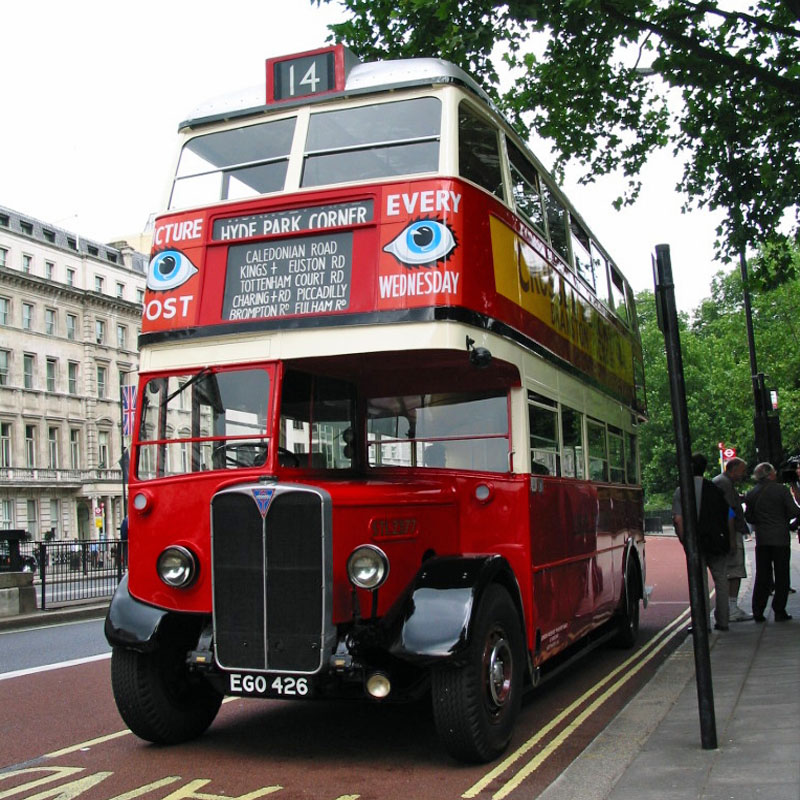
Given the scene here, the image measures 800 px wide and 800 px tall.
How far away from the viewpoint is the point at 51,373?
60750mm

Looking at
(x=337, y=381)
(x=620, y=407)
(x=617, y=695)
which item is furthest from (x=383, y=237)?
(x=620, y=407)

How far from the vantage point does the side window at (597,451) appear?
10.1 m

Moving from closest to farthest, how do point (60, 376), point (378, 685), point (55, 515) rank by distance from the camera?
1. point (378, 685)
2. point (55, 515)
3. point (60, 376)

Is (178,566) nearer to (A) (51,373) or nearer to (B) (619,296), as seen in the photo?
(B) (619,296)

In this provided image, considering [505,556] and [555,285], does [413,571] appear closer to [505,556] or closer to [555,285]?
[505,556]

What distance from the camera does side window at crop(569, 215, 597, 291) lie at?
1058cm

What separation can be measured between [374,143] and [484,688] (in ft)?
12.0

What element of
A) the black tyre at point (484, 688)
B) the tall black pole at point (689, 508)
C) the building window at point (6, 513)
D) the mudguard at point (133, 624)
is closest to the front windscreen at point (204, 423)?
the mudguard at point (133, 624)

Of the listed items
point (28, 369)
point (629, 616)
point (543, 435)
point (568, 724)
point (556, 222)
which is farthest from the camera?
point (28, 369)

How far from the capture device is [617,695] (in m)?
8.50

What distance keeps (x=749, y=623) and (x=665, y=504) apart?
60863mm

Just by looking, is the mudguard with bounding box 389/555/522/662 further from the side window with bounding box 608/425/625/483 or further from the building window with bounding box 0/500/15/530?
the building window with bounding box 0/500/15/530

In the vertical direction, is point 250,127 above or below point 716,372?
below

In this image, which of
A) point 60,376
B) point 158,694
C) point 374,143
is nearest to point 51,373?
point 60,376
